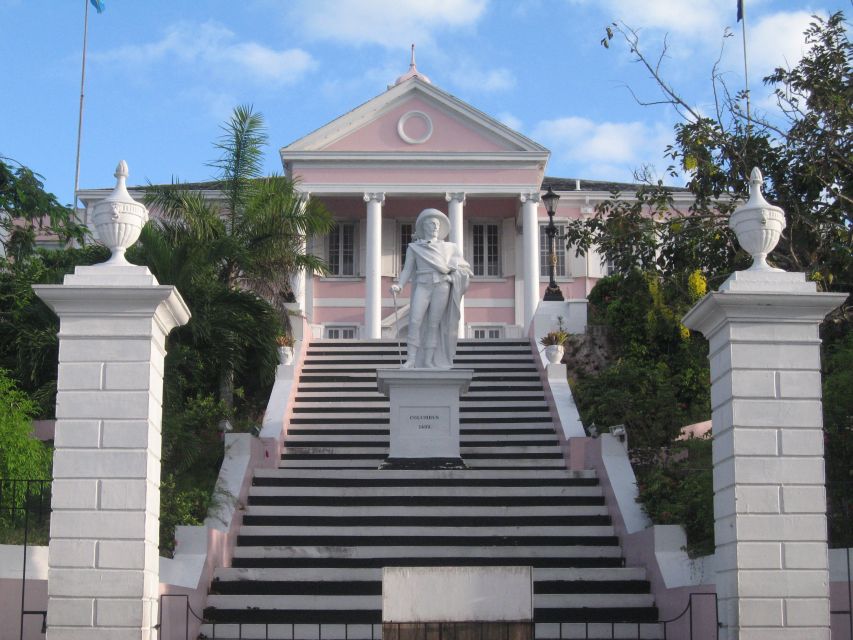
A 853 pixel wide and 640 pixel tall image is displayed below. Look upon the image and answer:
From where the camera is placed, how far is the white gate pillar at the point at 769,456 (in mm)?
10266

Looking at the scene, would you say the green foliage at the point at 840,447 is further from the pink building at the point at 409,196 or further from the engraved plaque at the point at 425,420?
the pink building at the point at 409,196

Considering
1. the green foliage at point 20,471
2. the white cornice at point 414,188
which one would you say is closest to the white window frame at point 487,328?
the white cornice at point 414,188

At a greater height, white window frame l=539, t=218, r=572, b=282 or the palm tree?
white window frame l=539, t=218, r=572, b=282

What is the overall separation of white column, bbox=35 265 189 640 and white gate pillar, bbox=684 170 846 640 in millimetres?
4609

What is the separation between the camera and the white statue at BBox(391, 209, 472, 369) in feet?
56.3

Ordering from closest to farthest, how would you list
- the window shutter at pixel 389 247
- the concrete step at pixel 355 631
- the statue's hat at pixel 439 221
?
the concrete step at pixel 355 631
the statue's hat at pixel 439 221
the window shutter at pixel 389 247

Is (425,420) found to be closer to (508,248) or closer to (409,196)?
(409,196)

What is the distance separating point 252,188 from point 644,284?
7.00 meters

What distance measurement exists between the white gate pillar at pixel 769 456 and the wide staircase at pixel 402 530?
6.75 ft

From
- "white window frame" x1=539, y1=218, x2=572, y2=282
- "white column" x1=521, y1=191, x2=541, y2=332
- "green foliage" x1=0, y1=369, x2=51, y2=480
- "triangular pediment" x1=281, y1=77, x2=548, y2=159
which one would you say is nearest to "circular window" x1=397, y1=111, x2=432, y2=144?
"triangular pediment" x1=281, y1=77, x2=548, y2=159

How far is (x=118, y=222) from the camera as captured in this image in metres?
10.7

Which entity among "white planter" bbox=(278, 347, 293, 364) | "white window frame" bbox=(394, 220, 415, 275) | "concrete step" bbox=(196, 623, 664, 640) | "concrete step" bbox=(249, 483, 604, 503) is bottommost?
"concrete step" bbox=(196, 623, 664, 640)

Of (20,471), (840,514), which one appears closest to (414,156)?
(20,471)

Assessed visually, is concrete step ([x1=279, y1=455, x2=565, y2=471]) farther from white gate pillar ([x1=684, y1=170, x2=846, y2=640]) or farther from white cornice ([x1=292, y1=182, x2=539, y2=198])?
white cornice ([x1=292, y1=182, x2=539, y2=198])
